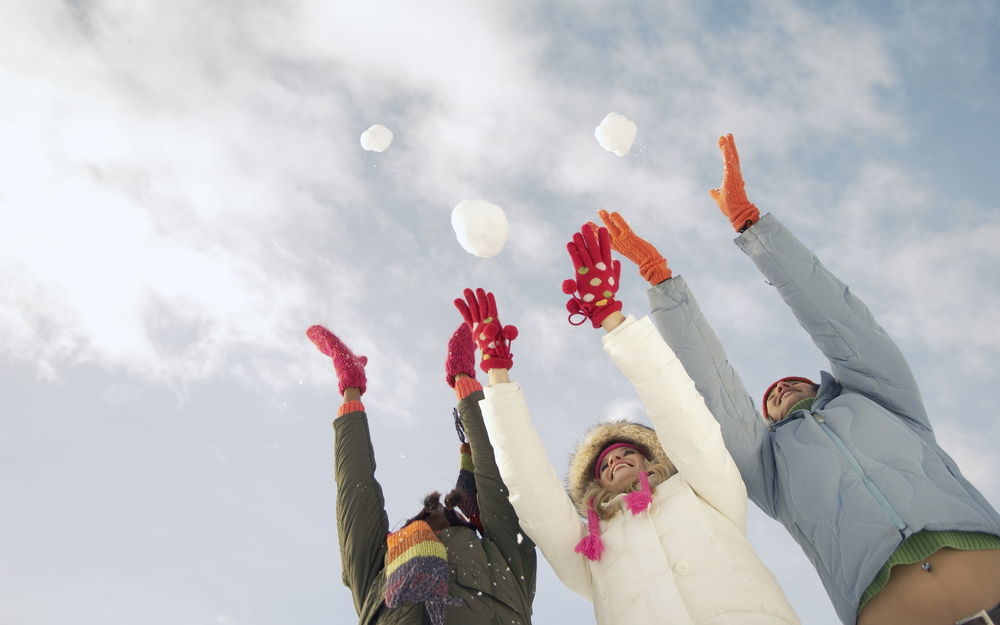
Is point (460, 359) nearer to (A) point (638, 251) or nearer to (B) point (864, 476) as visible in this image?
(A) point (638, 251)

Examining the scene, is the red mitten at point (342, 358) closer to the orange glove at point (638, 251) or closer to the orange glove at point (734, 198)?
the orange glove at point (638, 251)

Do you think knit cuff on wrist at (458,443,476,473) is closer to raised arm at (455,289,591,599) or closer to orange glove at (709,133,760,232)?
raised arm at (455,289,591,599)

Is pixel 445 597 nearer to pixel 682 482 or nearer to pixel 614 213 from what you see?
pixel 682 482

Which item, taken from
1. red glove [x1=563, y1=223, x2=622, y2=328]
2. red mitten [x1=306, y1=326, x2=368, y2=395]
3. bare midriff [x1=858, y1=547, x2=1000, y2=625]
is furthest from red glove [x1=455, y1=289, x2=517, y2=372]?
bare midriff [x1=858, y1=547, x2=1000, y2=625]

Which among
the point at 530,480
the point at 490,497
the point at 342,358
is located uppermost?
the point at 342,358

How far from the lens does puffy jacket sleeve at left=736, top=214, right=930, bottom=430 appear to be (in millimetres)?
4289

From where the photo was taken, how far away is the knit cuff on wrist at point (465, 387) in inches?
196

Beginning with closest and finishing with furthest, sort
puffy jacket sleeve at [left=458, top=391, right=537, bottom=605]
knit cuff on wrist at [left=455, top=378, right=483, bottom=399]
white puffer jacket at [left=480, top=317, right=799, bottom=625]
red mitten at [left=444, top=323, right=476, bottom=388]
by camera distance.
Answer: white puffer jacket at [left=480, top=317, right=799, bottom=625] < puffy jacket sleeve at [left=458, top=391, right=537, bottom=605] < knit cuff on wrist at [left=455, top=378, right=483, bottom=399] < red mitten at [left=444, top=323, right=476, bottom=388]

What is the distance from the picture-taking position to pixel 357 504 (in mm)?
4301

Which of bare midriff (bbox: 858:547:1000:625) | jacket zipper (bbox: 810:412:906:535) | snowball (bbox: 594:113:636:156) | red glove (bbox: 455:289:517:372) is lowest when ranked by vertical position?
bare midriff (bbox: 858:547:1000:625)

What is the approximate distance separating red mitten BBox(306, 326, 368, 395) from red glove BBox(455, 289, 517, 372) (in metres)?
1.34

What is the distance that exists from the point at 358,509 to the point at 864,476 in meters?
3.09

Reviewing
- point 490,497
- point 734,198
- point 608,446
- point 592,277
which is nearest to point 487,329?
point 592,277

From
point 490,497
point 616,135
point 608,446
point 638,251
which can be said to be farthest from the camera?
point 616,135
